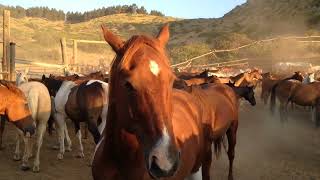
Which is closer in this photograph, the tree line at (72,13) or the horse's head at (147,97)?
the horse's head at (147,97)

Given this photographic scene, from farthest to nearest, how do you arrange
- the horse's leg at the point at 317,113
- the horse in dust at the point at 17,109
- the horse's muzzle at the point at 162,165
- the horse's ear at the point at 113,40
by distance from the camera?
the horse's leg at the point at 317,113 → the horse in dust at the point at 17,109 → the horse's ear at the point at 113,40 → the horse's muzzle at the point at 162,165

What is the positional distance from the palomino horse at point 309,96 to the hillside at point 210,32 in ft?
81.9

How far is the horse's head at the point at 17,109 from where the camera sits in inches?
285

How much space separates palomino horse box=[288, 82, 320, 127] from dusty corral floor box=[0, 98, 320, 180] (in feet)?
2.42

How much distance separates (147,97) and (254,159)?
287 inches

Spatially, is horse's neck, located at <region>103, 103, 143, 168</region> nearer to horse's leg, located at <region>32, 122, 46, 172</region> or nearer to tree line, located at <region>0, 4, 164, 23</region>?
horse's leg, located at <region>32, 122, 46, 172</region>

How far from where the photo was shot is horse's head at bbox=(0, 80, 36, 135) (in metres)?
7.23

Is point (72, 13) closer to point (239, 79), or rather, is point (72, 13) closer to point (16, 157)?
point (239, 79)

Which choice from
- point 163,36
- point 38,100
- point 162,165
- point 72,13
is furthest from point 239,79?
point 72,13

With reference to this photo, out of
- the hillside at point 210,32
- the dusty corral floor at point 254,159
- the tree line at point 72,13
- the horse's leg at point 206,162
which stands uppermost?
the tree line at point 72,13

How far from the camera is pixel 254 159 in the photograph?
930 centimetres

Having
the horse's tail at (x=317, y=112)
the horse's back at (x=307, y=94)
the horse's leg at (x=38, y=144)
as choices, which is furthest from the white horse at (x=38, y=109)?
the horse's back at (x=307, y=94)

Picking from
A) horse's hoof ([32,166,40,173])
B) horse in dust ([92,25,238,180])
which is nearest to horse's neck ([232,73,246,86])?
horse's hoof ([32,166,40,173])

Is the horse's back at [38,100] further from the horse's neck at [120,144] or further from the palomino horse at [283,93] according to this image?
the palomino horse at [283,93]
